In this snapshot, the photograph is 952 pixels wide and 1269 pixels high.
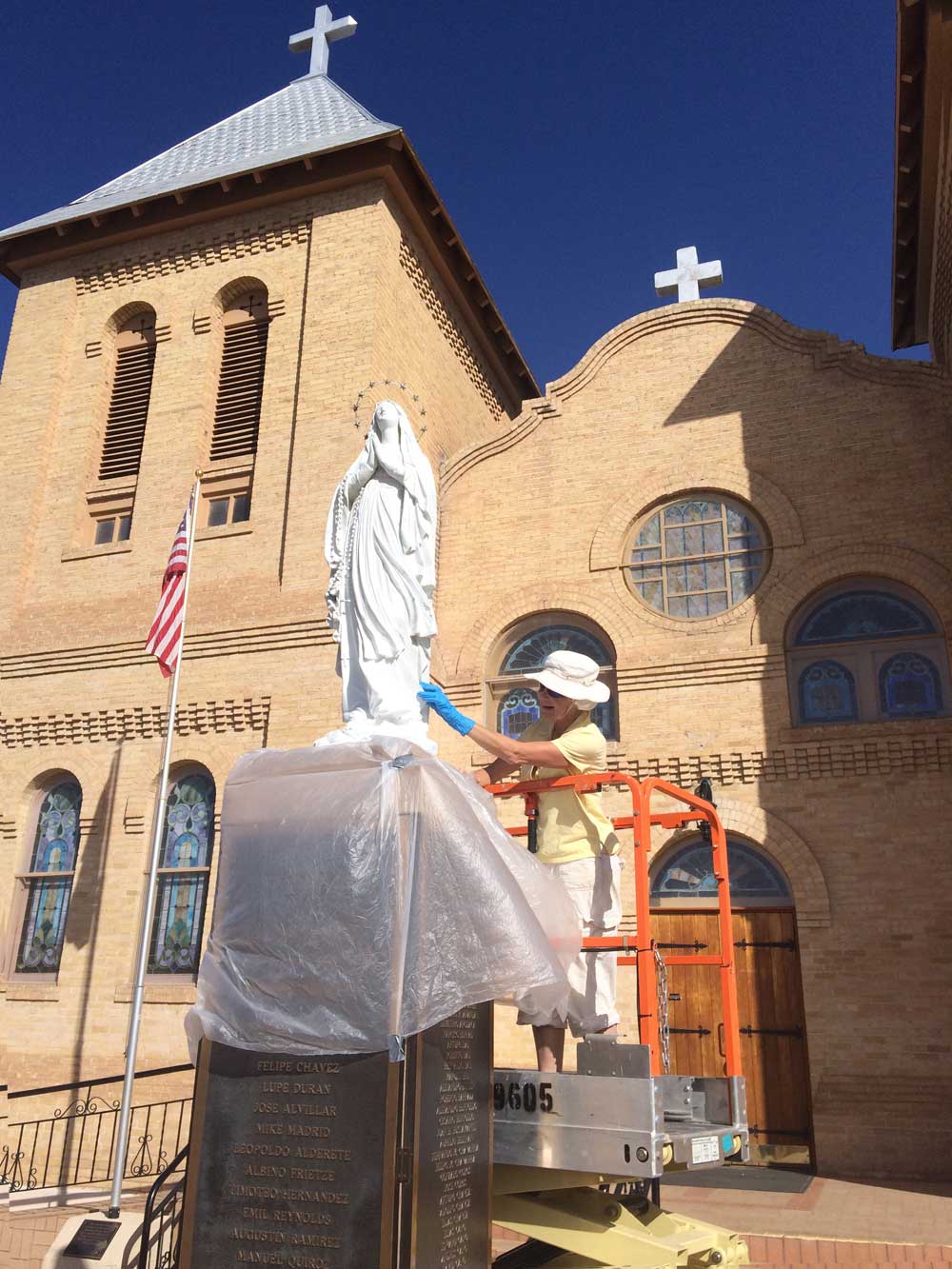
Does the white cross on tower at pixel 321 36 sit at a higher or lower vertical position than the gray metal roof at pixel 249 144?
higher

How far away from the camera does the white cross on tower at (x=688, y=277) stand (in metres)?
14.8

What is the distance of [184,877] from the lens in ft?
40.0

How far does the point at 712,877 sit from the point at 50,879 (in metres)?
7.81

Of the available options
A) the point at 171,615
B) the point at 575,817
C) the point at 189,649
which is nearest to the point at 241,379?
the point at 189,649

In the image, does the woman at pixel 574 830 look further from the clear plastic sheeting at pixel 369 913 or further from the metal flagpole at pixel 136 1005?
the metal flagpole at pixel 136 1005

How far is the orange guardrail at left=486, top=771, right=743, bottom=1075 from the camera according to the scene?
4.55 metres

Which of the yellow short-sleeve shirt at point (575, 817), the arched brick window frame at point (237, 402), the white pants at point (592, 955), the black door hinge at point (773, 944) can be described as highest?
the arched brick window frame at point (237, 402)

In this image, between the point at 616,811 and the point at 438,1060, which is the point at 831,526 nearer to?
the point at 616,811

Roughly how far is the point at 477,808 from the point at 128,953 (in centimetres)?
881

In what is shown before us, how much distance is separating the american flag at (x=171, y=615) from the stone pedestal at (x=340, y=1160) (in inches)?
287

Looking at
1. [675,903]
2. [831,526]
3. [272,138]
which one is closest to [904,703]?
[831,526]

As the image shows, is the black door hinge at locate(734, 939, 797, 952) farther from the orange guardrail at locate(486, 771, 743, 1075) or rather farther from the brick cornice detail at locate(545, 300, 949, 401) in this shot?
the brick cornice detail at locate(545, 300, 949, 401)

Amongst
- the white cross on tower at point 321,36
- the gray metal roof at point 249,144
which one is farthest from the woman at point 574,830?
the white cross on tower at point 321,36

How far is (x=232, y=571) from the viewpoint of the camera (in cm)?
1330
